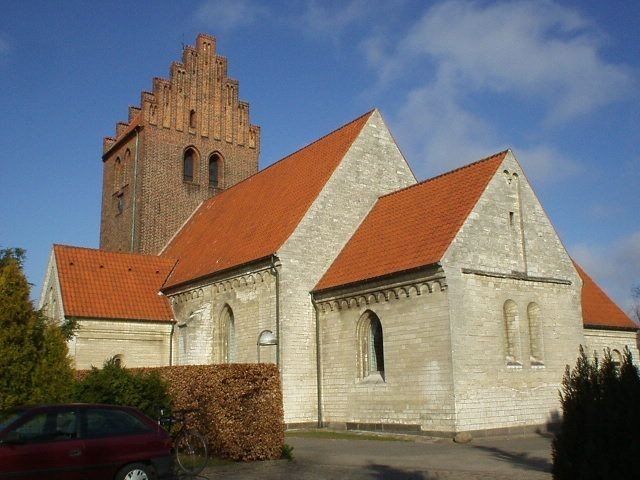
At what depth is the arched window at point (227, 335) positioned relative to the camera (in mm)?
24797

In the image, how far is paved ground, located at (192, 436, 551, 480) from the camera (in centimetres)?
1218

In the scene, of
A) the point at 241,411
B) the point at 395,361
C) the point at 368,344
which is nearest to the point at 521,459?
the point at 395,361

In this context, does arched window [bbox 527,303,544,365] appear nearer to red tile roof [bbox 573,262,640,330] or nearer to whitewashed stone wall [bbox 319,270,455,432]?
whitewashed stone wall [bbox 319,270,455,432]

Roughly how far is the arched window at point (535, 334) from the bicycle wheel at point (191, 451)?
1114 cm

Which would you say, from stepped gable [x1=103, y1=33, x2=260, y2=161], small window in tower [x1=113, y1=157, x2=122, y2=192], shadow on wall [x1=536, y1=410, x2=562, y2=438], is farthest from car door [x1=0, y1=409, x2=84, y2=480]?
small window in tower [x1=113, y1=157, x2=122, y2=192]

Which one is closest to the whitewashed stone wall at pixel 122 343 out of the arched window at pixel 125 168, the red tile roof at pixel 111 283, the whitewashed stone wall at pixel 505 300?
the red tile roof at pixel 111 283

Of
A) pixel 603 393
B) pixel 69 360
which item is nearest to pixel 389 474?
pixel 603 393

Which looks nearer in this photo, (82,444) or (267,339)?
(82,444)

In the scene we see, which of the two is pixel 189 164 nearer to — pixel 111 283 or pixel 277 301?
pixel 111 283

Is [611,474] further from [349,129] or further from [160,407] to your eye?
[349,129]

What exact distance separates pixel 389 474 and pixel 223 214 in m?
19.5

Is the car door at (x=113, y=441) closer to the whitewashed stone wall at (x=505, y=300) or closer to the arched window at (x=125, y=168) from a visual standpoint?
the whitewashed stone wall at (x=505, y=300)

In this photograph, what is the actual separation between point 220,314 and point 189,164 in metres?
13.0

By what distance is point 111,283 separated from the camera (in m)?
28.0
